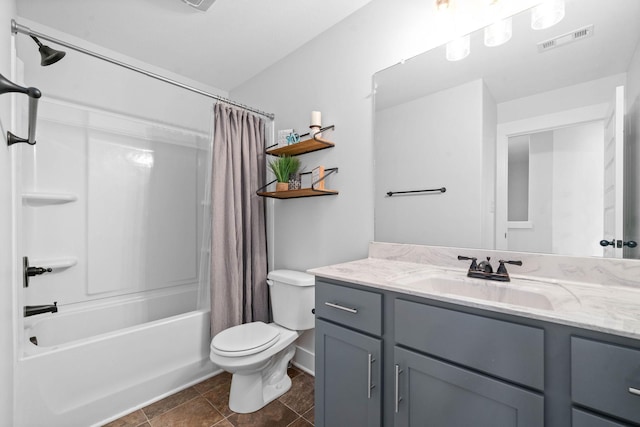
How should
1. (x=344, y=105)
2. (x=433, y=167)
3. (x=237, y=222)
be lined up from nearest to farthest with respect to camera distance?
(x=433, y=167) < (x=344, y=105) < (x=237, y=222)

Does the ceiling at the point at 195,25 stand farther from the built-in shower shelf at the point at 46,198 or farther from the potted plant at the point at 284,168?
the built-in shower shelf at the point at 46,198

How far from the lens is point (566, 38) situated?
3.68 feet

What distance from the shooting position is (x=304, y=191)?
1.90m

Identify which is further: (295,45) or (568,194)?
(295,45)

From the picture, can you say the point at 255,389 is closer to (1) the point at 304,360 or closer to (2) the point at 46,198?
(1) the point at 304,360

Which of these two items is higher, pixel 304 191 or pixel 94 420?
pixel 304 191

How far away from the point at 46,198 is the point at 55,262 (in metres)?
0.45

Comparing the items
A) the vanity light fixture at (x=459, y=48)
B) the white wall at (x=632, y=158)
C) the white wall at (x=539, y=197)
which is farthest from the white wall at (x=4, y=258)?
the white wall at (x=632, y=158)

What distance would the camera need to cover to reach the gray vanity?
0.66 meters

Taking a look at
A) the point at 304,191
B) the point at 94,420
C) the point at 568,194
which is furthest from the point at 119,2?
the point at 568,194

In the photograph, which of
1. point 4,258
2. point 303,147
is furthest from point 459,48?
point 4,258

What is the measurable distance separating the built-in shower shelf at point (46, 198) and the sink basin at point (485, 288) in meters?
2.30

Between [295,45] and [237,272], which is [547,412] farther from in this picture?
[295,45]

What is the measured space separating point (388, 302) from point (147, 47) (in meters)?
2.53
